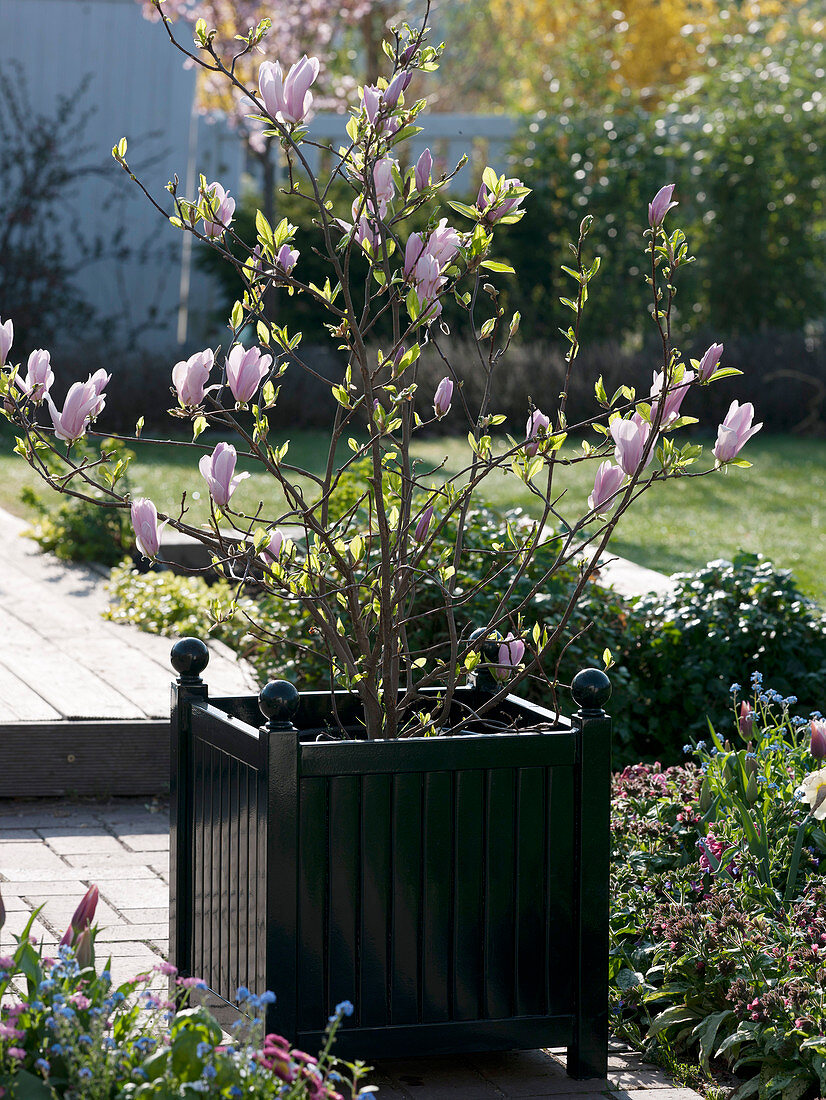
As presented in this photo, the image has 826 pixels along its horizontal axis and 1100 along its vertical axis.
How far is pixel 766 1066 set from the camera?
2.70 metres

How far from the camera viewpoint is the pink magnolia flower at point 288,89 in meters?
2.46

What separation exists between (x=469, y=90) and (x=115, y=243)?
57.2 feet

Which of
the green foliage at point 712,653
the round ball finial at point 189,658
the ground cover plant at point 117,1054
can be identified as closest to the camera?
the ground cover plant at point 117,1054

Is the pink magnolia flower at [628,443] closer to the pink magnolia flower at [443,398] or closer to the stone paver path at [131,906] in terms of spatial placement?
the pink magnolia flower at [443,398]

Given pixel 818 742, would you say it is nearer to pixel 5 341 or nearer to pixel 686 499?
pixel 5 341

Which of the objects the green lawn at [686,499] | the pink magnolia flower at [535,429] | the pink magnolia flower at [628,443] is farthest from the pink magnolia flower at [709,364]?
the green lawn at [686,499]

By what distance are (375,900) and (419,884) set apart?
0.09 metres

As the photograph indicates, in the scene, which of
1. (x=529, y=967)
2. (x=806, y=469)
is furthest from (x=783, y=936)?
(x=806, y=469)

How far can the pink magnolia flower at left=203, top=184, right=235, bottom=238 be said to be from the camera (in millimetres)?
2602

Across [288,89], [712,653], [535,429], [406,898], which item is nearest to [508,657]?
[535,429]

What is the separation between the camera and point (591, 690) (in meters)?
2.71

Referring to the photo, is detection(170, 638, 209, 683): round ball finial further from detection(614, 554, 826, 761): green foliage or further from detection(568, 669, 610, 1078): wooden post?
detection(614, 554, 826, 761): green foliage

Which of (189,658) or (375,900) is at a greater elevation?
(189,658)

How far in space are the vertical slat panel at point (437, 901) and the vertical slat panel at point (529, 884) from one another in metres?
0.13
